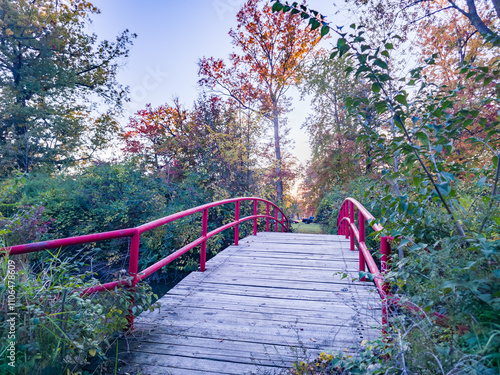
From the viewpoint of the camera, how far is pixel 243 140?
35.0 ft

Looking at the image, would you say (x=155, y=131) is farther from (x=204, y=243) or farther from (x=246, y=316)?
(x=246, y=316)

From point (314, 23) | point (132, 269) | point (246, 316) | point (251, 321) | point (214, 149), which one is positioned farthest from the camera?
point (214, 149)

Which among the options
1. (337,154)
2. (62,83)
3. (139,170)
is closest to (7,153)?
(62,83)

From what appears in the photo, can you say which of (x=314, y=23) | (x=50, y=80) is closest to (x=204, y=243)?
(x=314, y=23)

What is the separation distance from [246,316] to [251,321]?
11 cm

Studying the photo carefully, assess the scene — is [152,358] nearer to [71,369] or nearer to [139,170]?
[71,369]

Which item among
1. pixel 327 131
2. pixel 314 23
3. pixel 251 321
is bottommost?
pixel 251 321

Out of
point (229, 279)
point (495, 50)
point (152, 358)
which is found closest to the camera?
point (152, 358)

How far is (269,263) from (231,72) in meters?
13.2

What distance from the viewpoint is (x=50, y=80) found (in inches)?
540

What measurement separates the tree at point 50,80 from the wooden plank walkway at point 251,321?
1317 centimetres

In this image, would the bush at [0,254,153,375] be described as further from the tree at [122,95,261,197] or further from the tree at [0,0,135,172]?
the tree at [0,0,135,172]

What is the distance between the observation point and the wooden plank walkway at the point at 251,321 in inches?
77.5

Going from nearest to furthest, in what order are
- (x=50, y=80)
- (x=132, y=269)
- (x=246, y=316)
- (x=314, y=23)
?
1. (x=314, y=23)
2. (x=132, y=269)
3. (x=246, y=316)
4. (x=50, y=80)
